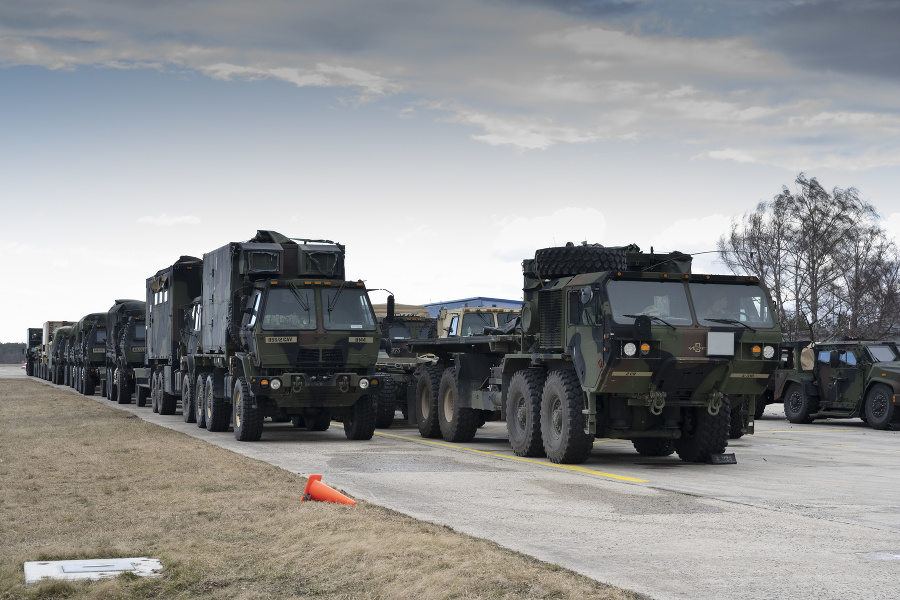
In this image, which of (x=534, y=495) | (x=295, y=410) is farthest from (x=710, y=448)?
(x=295, y=410)

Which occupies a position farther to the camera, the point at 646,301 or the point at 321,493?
the point at 646,301

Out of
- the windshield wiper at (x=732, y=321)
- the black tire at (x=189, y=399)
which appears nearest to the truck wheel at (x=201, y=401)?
the black tire at (x=189, y=399)

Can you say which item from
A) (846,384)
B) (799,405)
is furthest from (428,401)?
(799,405)

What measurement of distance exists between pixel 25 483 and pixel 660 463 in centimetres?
809

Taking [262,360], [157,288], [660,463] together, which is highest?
[157,288]

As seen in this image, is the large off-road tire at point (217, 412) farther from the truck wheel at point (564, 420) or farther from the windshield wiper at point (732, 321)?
the windshield wiper at point (732, 321)

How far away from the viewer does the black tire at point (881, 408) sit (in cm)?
2295

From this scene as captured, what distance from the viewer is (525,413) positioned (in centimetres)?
1570

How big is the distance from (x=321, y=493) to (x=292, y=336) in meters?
7.63

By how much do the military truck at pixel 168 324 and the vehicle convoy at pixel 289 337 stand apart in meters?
4.25

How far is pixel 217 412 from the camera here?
20250 mm

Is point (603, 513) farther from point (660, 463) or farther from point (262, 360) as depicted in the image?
point (262, 360)

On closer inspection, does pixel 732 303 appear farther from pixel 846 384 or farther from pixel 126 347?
pixel 126 347

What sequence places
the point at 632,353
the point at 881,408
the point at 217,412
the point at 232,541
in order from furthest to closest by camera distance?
the point at 881,408
the point at 217,412
the point at 632,353
the point at 232,541
